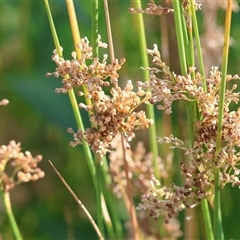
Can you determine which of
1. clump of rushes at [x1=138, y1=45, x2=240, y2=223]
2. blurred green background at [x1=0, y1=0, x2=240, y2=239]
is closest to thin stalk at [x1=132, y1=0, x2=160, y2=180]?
clump of rushes at [x1=138, y1=45, x2=240, y2=223]

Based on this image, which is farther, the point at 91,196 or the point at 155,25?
the point at 91,196

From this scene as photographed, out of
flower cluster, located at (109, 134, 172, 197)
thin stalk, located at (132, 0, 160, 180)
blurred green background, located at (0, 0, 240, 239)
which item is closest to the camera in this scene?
thin stalk, located at (132, 0, 160, 180)

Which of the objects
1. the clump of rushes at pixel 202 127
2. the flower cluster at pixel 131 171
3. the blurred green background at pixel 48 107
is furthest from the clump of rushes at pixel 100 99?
the blurred green background at pixel 48 107

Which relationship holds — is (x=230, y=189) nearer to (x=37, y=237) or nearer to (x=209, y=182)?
(x=37, y=237)

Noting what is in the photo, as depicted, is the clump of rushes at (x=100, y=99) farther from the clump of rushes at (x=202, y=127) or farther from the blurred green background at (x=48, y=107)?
the blurred green background at (x=48, y=107)

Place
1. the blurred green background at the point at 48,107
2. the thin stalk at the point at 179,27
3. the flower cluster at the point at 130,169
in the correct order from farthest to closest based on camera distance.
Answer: the blurred green background at the point at 48,107 → the flower cluster at the point at 130,169 → the thin stalk at the point at 179,27

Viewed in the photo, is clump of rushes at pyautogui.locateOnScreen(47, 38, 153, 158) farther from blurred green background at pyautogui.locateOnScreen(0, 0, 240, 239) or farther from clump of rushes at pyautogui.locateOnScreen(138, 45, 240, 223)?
blurred green background at pyautogui.locateOnScreen(0, 0, 240, 239)

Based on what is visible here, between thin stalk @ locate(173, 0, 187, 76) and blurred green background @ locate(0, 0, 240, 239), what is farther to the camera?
blurred green background @ locate(0, 0, 240, 239)

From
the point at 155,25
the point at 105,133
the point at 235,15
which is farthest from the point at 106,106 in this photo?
the point at 235,15

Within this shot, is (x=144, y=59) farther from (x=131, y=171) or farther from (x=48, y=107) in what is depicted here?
(x=48, y=107)
